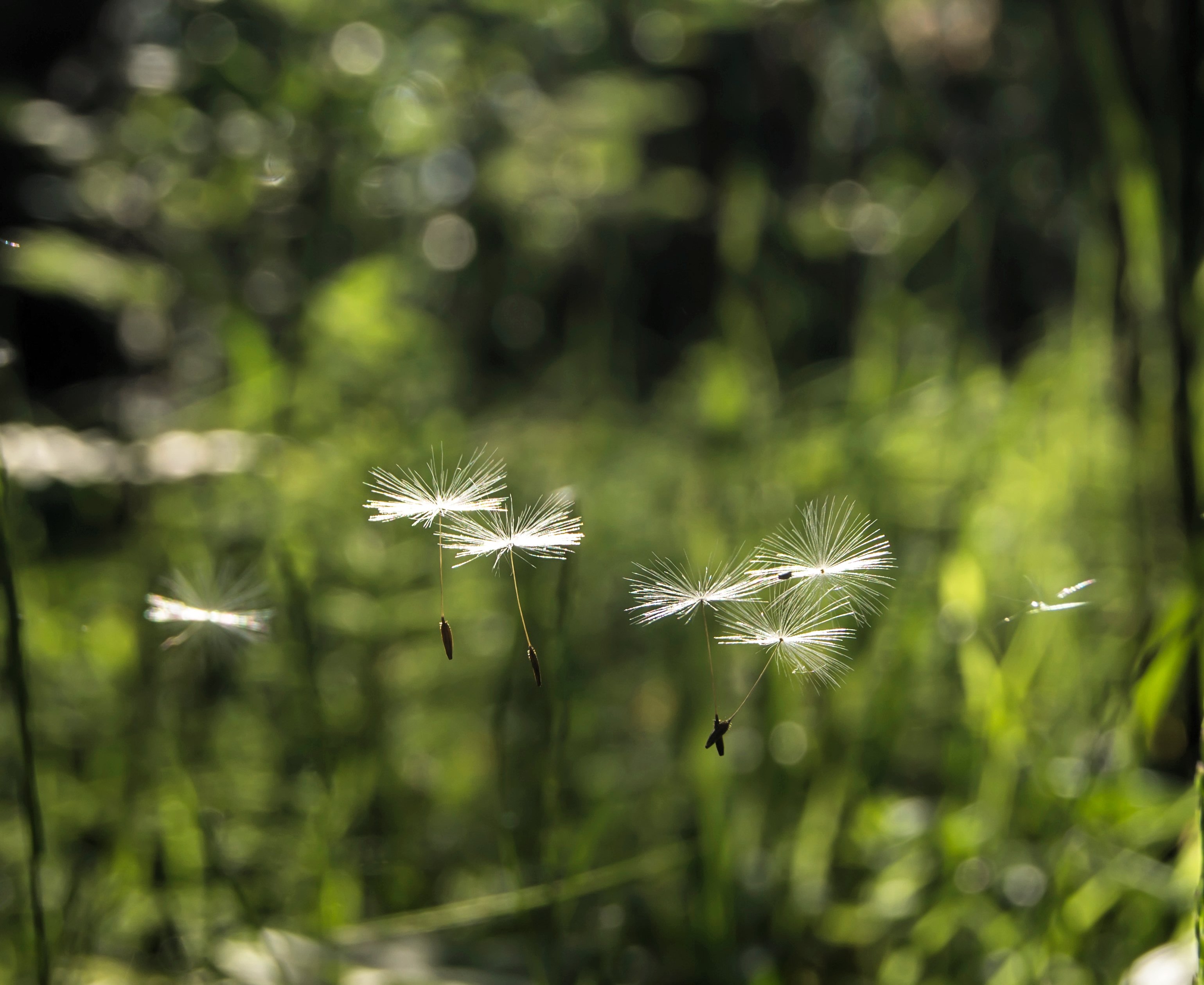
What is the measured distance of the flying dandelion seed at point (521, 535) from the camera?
54cm

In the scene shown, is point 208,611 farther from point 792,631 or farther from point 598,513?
point 598,513

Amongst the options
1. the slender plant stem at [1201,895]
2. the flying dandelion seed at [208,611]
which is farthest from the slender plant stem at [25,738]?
the slender plant stem at [1201,895]

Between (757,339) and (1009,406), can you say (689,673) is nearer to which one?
(1009,406)

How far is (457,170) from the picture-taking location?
2197mm

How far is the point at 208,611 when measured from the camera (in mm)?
735

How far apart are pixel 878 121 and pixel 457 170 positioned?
90 centimetres

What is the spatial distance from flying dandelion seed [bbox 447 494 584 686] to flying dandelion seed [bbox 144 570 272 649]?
0.46 ft

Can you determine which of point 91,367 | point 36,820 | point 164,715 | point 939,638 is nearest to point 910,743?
point 939,638

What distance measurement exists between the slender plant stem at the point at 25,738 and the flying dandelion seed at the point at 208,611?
8cm

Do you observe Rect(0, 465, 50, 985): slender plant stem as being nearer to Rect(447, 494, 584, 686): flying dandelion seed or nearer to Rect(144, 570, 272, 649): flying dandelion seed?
Rect(144, 570, 272, 649): flying dandelion seed

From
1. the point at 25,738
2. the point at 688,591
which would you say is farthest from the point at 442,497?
the point at 25,738

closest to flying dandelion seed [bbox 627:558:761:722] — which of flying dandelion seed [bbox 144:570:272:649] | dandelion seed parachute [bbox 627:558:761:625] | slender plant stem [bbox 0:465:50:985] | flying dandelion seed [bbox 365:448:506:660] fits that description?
dandelion seed parachute [bbox 627:558:761:625]

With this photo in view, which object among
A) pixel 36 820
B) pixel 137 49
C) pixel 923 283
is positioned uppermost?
pixel 923 283

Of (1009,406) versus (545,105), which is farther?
(545,105)
